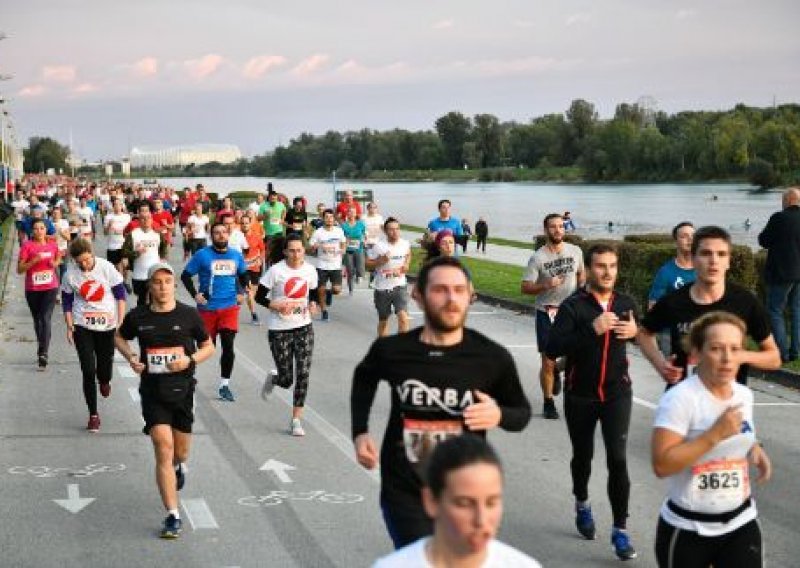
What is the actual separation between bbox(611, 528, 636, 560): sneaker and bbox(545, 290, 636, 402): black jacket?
76cm

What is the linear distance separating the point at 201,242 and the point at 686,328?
60.5 feet

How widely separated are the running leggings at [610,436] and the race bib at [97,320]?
5.06m

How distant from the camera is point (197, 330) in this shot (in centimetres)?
800

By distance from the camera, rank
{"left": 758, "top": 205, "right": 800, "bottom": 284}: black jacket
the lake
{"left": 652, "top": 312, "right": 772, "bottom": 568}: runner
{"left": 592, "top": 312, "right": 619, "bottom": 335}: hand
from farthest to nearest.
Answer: the lake
{"left": 758, "top": 205, "right": 800, "bottom": 284}: black jacket
{"left": 592, "top": 312, "right": 619, "bottom": 335}: hand
{"left": 652, "top": 312, "right": 772, "bottom": 568}: runner

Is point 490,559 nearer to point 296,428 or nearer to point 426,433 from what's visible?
point 426,433

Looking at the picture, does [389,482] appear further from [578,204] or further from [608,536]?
[578,204]

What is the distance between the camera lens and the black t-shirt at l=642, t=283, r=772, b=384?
6.26m

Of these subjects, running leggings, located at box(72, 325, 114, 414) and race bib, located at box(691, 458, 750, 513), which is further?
running leggings, located at box(72, 325, 114, 414)

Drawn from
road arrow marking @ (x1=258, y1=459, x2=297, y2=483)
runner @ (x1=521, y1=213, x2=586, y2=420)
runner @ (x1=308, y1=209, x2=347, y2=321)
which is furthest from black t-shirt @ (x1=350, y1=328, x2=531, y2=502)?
runner @ (x1=308, y1=209, x2=347, y2=321)

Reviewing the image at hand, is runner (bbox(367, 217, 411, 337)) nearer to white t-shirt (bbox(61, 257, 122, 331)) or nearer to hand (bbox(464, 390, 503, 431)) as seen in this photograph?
white t-shirt (bbox(61, 257, 122, 331))

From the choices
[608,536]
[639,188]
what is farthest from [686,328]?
[639,188]

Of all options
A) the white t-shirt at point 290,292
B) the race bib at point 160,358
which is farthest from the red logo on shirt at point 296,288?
the race bib at point 160,358

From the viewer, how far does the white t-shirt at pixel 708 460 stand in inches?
183

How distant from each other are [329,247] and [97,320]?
27.0 feet
